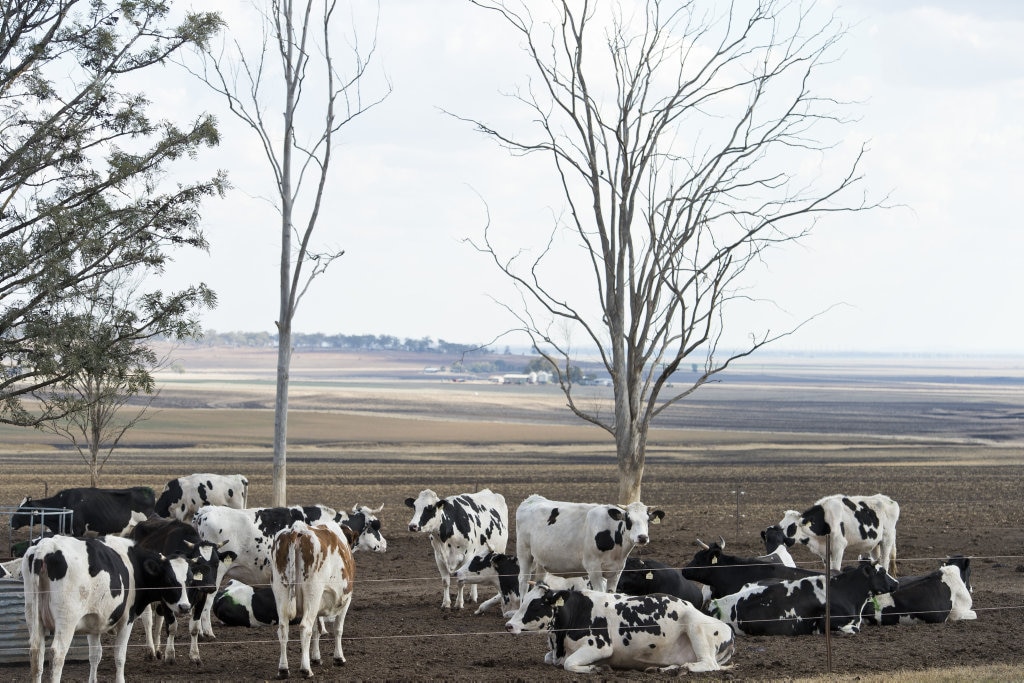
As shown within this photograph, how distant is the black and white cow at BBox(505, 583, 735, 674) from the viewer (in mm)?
12758

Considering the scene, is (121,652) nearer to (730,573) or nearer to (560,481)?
(730,573)

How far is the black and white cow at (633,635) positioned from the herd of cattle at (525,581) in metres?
0.02

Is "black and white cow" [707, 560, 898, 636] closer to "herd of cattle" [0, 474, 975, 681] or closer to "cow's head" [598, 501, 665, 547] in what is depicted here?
"herd of cattle" [0, 474, 975, 681]

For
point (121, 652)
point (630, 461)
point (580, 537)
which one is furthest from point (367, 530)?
point (121, 652)

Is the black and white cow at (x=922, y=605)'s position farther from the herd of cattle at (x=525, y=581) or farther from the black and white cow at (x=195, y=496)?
the black and white cow at (x=195, y=496)

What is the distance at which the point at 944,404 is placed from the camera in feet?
432

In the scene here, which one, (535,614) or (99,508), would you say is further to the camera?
(99,508)

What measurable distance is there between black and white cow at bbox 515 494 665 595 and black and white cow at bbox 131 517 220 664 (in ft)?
15.7

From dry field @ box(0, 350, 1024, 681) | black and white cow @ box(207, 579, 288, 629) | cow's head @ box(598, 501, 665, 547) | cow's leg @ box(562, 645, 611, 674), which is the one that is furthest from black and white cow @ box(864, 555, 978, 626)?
black and white cow @ box(207, 579, 288, 629)

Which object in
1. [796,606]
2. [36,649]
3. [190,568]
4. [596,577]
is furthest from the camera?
[596,577]

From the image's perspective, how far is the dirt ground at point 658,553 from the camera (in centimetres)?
1277

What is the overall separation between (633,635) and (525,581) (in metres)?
4.06

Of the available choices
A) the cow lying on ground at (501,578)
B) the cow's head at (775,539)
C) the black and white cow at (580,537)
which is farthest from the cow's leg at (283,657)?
the cow's head at (775,539)

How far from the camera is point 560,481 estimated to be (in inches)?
1581
